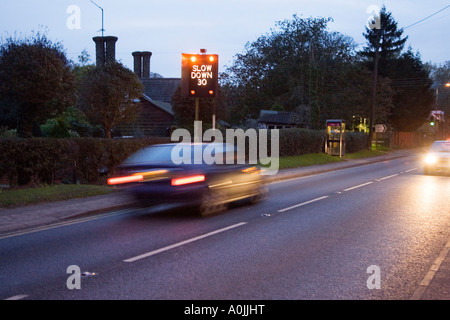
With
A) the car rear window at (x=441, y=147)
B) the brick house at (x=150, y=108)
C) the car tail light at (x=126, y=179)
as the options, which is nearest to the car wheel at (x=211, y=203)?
the car tail light at (x=126, y=179)

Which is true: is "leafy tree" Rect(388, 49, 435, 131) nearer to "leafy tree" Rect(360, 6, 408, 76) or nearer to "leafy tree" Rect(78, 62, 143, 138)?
"leafy tree" Rect(360, 6, 408, 76)

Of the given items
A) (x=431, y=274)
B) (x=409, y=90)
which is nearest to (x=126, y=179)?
(x=431, y=274)

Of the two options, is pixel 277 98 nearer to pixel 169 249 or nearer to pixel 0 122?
pixel 0 122

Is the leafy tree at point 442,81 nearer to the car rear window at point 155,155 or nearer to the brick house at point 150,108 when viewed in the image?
the brick house at point 150,108

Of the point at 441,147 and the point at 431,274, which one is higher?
the point at 441,147

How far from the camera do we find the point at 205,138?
2723cm

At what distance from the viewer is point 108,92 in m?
24.2

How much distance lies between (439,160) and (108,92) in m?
15.7

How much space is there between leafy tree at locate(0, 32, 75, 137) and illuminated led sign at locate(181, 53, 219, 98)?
15.4ft

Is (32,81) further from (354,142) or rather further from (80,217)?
(354,142)
